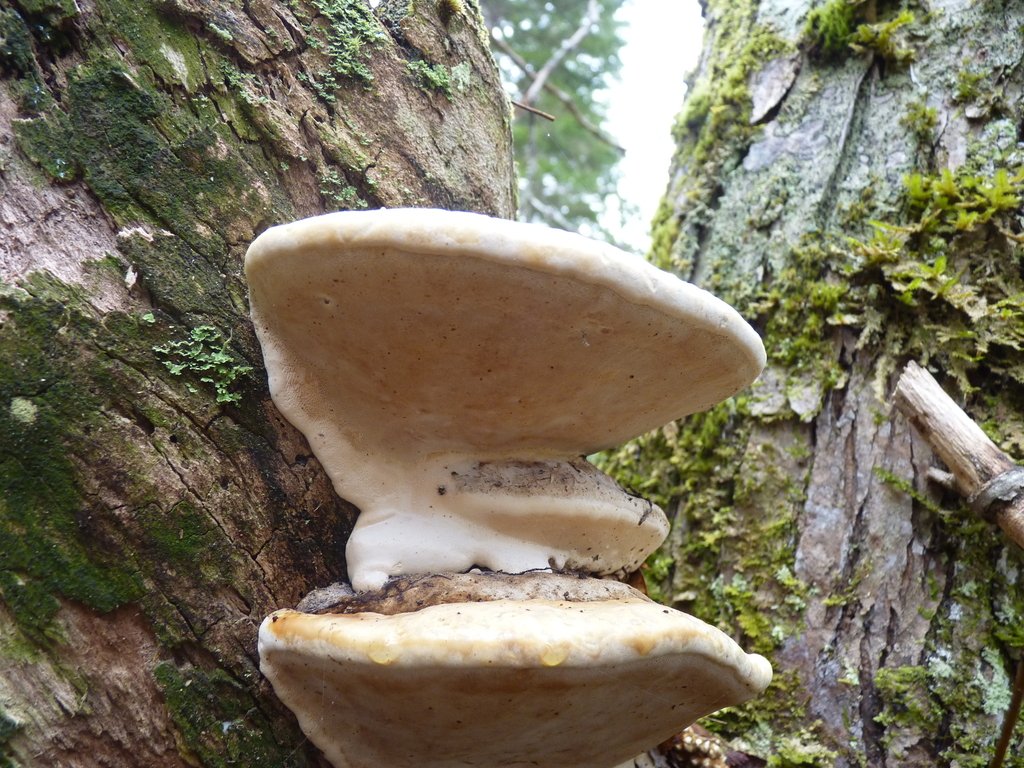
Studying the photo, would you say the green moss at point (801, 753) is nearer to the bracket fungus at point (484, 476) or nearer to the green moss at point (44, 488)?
the bracket fungus at point (484, 476)

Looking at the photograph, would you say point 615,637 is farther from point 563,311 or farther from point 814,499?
point 814,499

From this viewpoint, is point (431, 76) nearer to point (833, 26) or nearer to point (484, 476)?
point (484, 476)

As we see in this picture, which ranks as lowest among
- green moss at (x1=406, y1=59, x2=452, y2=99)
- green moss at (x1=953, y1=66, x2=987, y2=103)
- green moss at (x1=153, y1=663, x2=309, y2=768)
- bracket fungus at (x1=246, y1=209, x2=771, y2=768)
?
green moss at (x1=153, y1=663, x2=309, y2=768)

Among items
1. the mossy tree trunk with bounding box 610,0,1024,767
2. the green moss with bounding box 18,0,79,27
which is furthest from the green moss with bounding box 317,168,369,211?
the mossy tree trunk with bounding box 610,0,1024,767

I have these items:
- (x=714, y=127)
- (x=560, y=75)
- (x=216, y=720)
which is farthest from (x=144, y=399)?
(x=560, y=75)

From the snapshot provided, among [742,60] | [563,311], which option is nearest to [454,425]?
[563,311]

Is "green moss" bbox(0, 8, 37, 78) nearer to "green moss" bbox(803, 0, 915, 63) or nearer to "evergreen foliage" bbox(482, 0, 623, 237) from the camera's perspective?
"green moss" bbox(803, 0, 915, 63)
